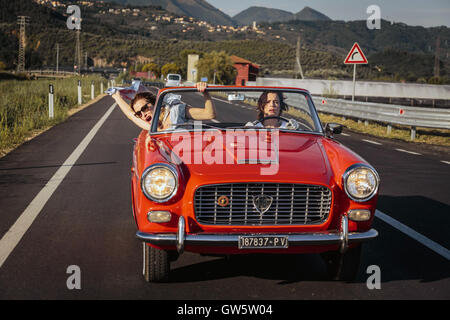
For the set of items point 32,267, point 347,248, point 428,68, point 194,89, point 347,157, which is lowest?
point 32,267

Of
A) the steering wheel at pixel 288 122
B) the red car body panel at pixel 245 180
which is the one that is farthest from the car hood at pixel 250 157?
the steering wheel at pixel 288 122

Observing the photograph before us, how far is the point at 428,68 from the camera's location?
133 m

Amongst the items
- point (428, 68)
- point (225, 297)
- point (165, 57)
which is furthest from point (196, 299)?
point (165, 57)

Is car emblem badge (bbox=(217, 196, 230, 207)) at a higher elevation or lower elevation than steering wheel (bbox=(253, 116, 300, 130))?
lower

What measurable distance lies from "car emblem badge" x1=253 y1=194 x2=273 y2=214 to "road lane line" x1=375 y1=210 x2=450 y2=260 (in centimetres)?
200

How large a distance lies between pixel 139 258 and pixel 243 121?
1.91m

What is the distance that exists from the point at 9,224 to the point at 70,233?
0.74 meters

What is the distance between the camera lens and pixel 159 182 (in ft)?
13.4

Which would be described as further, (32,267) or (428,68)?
(428,68)

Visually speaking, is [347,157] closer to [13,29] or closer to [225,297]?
[225,297]

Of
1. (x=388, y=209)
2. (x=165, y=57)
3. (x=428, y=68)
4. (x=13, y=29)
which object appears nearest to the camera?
(x=388, y=209)

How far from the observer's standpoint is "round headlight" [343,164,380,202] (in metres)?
4.18

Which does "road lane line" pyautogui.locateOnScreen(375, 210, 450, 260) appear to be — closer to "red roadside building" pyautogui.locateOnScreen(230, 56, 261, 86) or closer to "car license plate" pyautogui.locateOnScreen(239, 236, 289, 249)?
"car license plate" pyautogui.locateOnScreen(239, 236, 289, 249)

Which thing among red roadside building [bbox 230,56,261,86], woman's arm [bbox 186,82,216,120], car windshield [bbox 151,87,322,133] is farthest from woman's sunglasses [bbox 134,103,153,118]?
red roadside building [bbox 230,56,261,86]
